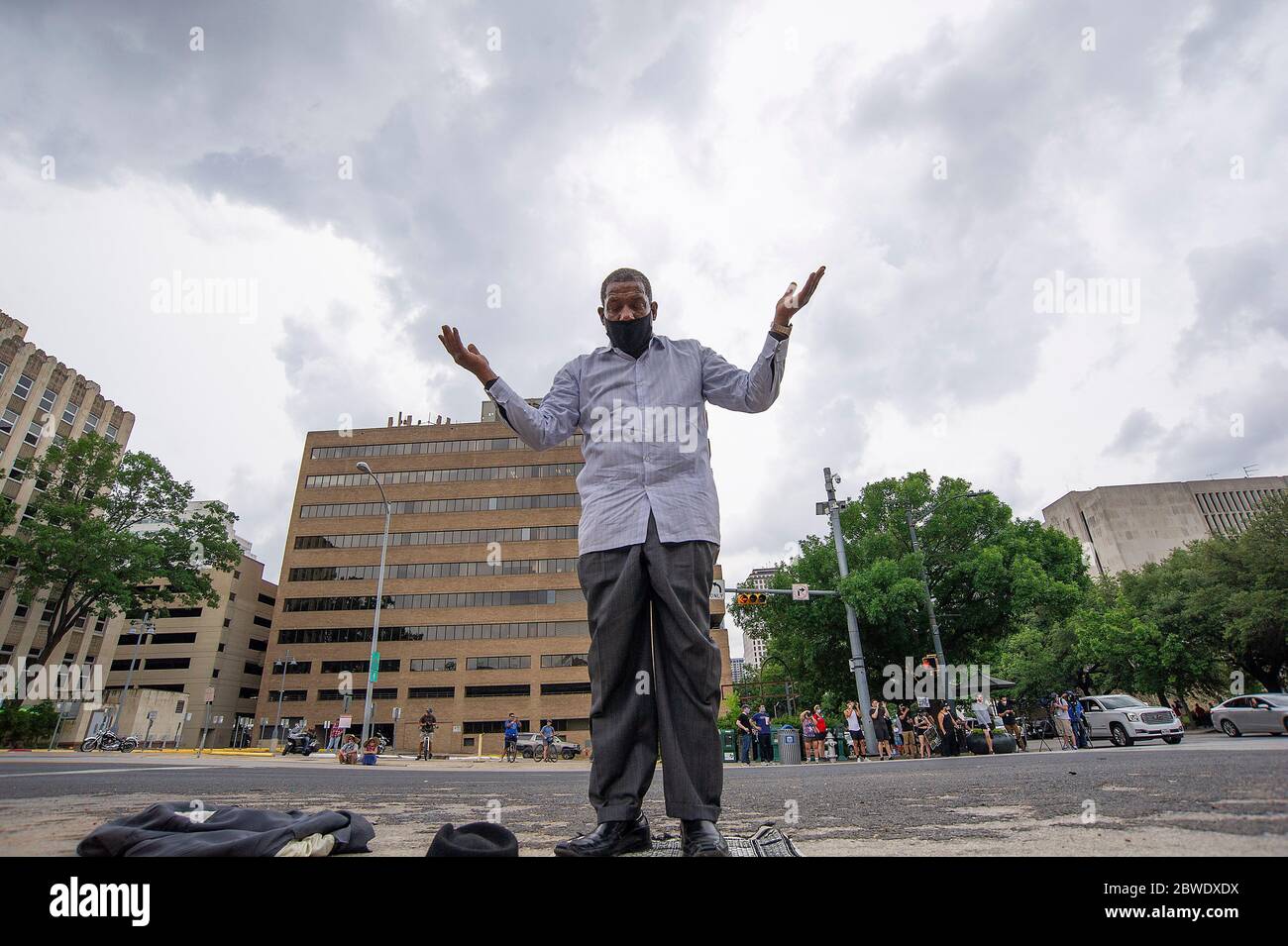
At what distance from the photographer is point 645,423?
267 centimetres

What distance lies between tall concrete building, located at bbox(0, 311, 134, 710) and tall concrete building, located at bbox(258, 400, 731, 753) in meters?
16.0

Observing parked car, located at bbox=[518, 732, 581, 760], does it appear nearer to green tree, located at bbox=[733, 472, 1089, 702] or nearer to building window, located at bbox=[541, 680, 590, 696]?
building window, located at bbox=[541, 680, 590, 696]

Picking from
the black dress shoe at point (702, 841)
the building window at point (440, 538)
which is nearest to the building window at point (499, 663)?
the building window at point (440, 538)

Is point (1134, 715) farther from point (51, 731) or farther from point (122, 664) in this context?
point (122, 664)

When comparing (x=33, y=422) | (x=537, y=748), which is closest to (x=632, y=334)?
(x=537, y=748)

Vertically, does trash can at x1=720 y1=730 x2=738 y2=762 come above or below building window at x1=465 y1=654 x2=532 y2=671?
below

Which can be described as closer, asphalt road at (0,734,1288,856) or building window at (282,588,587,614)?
asphalt road at (0,734,1288,856)

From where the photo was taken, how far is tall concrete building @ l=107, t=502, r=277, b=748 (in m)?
62.5

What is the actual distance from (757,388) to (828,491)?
2097cm

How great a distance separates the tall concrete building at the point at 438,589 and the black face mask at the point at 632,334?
50750 mm

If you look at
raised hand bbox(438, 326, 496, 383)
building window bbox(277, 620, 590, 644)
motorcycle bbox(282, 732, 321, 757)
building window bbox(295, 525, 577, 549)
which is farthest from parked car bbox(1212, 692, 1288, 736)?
building window bbox(295, 525, 577, 549)

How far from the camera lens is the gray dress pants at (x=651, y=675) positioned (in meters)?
2.19

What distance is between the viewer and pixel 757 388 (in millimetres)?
2736

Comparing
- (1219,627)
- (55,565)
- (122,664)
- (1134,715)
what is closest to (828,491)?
(1134,715)
